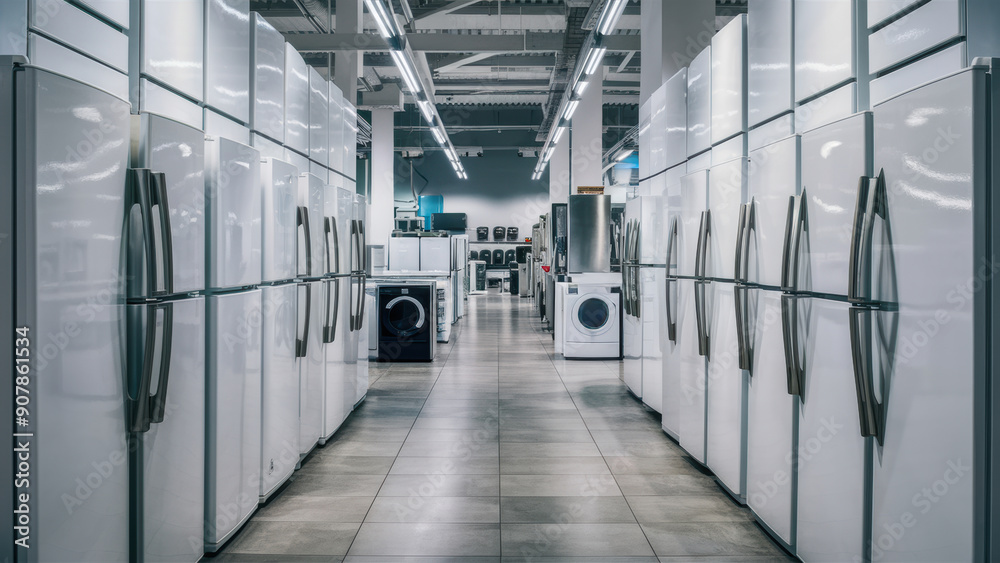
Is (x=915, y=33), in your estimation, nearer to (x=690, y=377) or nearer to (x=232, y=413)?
(x=690, y=377)

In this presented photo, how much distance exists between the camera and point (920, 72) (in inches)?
80.6

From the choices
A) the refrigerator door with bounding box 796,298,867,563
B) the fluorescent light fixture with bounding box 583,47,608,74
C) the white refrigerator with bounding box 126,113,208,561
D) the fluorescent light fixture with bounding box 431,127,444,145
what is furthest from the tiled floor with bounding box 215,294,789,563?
the fluorescent light fixture with bounding box 431,127,444,145

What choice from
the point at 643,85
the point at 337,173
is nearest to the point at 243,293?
the point at 337,173

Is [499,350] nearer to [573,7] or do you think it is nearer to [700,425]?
[573,7]

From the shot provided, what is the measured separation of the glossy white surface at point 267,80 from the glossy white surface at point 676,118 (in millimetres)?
2804

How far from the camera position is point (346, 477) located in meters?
3.75

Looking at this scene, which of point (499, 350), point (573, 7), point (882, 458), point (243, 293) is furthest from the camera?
point (499, 350)

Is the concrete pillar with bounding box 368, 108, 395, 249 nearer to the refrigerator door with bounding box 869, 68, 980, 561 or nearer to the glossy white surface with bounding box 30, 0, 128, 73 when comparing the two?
the glossy white surface with bounding box 30, 0, 128, 73

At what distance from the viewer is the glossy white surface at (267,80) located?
10.9 feet

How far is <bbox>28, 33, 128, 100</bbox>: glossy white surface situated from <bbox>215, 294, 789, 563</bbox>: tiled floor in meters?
1.99

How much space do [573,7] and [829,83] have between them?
5308 millimetres

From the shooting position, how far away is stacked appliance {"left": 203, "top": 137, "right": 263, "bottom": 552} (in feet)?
8.55

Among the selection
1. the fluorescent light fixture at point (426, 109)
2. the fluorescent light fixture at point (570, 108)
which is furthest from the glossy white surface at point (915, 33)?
the fluorescent light fixture at point (426, 109)

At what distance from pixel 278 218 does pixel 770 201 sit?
247cm
